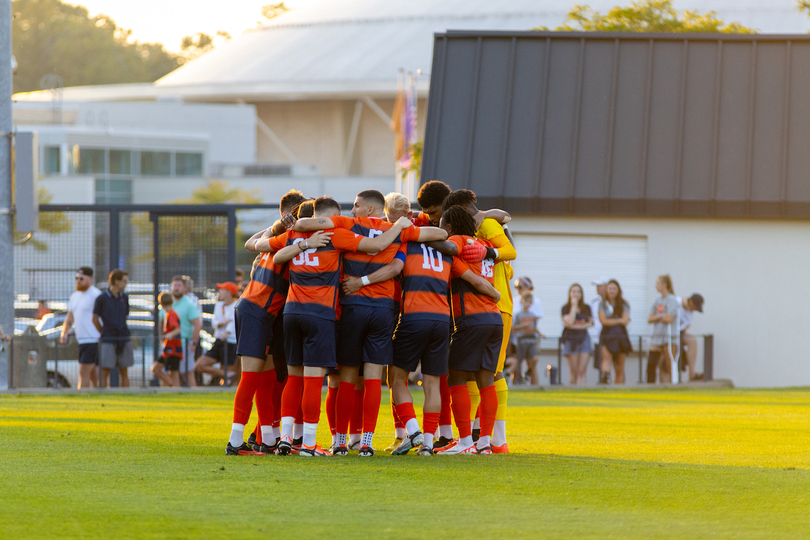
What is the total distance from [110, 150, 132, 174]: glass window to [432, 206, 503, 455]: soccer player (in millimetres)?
53099

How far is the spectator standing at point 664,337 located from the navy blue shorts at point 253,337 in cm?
1059

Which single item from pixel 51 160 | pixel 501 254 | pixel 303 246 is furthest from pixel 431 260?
pixel 51 160

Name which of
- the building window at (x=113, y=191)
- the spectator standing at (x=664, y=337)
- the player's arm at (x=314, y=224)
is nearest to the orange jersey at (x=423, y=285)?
the player's arm at (x=314, y=224)

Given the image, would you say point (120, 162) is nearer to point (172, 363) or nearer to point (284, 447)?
point (172, 363)

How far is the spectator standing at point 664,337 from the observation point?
17.2 m

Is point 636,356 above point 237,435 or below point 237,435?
below

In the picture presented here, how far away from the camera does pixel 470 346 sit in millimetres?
8062

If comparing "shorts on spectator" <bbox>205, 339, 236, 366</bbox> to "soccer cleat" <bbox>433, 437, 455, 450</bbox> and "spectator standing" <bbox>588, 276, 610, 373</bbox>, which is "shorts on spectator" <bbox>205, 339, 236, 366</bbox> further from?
"soccer cleat" <bbox>433, 437, 455, 450</bbox>

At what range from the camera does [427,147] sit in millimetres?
19469

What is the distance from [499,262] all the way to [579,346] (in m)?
8.74

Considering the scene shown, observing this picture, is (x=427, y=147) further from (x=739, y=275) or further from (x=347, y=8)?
(x=347, y=8)

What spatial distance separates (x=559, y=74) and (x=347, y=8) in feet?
194

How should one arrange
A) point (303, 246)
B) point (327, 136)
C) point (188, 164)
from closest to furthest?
point (303, 246)
point (188, 164)
point (327, 136)

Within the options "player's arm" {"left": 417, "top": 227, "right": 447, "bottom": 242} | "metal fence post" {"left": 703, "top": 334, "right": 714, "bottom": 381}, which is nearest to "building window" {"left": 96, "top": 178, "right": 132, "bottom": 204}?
"metal fence post" {"left": 703, "top": 334, "right": 714, "bottom": 381}
